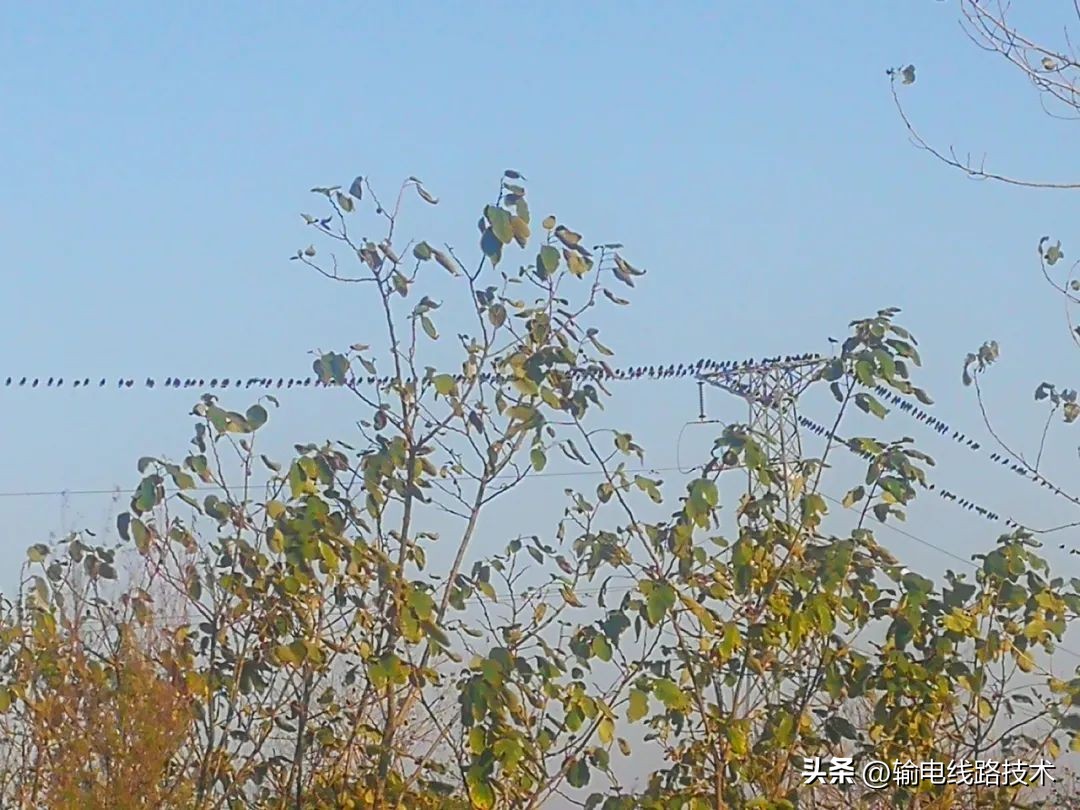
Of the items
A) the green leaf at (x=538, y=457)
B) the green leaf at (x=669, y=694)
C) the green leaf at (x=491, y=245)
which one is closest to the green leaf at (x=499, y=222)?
the green leaf at (x=491, y=245)

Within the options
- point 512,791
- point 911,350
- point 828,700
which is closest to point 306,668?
point 512,791

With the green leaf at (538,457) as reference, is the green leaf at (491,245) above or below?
above

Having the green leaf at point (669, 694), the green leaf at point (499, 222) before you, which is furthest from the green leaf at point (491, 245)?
the green leaf at point (669, 694)

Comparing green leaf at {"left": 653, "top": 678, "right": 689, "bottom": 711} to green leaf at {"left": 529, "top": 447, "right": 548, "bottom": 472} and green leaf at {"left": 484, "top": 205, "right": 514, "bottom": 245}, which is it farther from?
green leaf at {"left": 484, "top": 205, "right": 514, "bottom": 245}

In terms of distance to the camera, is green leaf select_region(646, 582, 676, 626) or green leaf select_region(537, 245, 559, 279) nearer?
green leaf select_region(646, 582, 676, 626)

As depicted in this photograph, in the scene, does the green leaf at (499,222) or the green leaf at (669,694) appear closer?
the green leaf at (669,694)

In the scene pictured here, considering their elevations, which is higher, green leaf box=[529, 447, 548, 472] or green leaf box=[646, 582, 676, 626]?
green leaf box=[529, 447, 548, 472]

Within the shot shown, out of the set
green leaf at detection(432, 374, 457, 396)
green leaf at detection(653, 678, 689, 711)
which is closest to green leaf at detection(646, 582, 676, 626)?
green leaf at detection(653, 678, 689, 711)

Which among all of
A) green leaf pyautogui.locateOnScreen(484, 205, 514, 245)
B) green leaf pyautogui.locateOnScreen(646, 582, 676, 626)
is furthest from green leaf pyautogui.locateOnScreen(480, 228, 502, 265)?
green leaf pyautogui.locateOnScreen(646, 582, 676, 626)

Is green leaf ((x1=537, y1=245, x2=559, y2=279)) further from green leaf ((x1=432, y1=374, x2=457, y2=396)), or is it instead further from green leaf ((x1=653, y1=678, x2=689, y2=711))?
green leaf ((x1=653, y1=678, x2=689, y2=711))

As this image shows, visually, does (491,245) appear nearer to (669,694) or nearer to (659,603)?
(659,603)

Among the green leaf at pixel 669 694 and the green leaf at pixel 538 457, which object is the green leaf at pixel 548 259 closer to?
the green leaf at pixel 538 457

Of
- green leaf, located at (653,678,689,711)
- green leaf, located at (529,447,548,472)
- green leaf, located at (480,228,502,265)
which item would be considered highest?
green leaf, located at (480,228,502,265)

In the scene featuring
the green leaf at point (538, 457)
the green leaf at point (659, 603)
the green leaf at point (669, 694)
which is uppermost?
the green leaf at point (538, 457)
